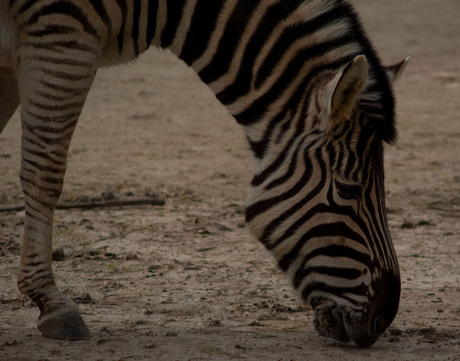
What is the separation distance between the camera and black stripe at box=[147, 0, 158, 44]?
16.6ft

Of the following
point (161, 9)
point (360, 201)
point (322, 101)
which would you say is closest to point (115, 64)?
point (161, 9)

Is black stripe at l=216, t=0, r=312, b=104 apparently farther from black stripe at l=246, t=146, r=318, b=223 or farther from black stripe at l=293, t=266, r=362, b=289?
black stripe at l=293, t=266, r=362, b=289

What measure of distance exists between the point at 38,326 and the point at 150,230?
2529 millimetres

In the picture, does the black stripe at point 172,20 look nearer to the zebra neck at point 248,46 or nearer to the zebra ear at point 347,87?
the zebra neck at point 248,46

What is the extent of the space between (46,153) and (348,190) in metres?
1.76

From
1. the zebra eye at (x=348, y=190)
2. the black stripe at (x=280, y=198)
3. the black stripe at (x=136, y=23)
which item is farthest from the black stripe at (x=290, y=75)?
the black stripe at (x=136, y=23)

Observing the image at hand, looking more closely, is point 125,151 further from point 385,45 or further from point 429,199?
point 385,45

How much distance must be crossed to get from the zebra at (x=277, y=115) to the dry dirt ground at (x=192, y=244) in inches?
16.7

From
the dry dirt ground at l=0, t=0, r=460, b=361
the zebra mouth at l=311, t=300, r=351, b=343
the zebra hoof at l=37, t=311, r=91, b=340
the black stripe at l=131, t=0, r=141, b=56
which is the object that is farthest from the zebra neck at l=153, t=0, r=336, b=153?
the zebra hoof at l=37, t=311, r=91, b=340

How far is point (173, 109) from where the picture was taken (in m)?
12.5

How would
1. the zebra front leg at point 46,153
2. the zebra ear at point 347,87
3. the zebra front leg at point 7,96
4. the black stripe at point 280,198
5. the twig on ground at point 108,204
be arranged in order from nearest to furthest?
the zebra ear at point 347,87 → the black stripe at point 280,198 → the zebra front leg at point 46,153 → the zebra front leg at point 7,96 → the twig on ground at point 108,204

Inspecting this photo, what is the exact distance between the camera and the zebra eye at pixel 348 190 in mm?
4703

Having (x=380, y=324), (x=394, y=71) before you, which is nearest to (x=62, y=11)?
(x=394, y=71)

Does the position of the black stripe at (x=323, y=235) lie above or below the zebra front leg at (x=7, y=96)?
below
